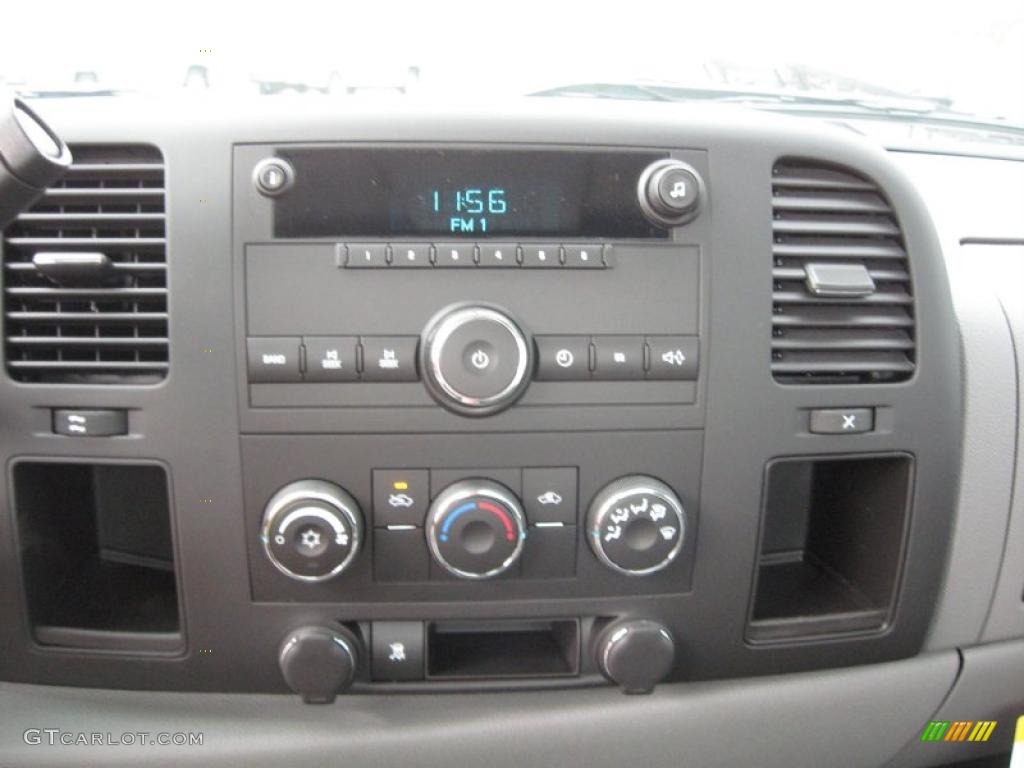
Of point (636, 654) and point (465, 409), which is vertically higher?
point (465, 409)

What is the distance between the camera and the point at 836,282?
0.93m

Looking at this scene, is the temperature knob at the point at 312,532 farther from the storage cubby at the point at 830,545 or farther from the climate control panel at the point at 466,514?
the storage cubby at the point at 830,545

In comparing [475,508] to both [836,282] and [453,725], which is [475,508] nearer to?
[453,725]

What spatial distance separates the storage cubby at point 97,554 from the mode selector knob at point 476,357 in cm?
35

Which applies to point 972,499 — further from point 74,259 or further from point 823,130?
point 74,259

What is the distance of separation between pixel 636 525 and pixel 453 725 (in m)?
0.34

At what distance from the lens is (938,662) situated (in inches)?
44.0

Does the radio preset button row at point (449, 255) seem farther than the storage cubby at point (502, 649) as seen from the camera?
No

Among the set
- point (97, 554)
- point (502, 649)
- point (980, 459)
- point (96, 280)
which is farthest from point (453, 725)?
point (980, 459)

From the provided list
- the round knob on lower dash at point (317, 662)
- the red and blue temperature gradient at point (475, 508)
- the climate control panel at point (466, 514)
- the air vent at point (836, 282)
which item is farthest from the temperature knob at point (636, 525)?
the round knob on lower dash at point (317, 662)

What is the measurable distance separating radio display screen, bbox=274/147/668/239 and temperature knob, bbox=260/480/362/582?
0.95 feet

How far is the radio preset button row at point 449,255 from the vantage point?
87cm

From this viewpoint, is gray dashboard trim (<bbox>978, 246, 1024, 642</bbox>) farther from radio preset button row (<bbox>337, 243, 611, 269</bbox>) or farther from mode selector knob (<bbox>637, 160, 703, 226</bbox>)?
radio preset button row (<bbox>337, 243, 611, 269</bbox>)

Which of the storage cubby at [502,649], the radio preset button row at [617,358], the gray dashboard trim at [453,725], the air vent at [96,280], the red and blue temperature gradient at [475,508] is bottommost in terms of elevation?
the gray dashboard trim at [453,725]
